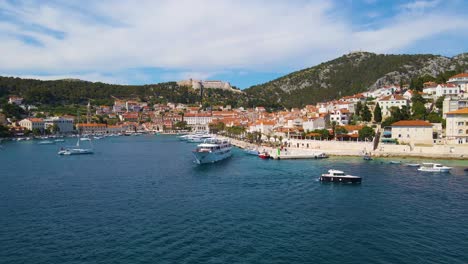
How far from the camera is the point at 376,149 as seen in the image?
132 ft

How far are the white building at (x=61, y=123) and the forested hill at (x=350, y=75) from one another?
2350 inches

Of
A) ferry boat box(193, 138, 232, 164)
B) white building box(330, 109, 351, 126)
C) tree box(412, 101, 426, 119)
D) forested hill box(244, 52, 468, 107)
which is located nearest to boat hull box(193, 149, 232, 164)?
ferry boat box(193, 138, 232, 164)

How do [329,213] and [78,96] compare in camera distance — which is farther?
[78,96]

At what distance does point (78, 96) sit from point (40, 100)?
1357 centimetres

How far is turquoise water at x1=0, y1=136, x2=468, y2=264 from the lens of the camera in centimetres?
1263

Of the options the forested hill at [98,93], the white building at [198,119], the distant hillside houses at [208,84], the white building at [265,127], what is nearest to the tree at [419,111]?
the white building at [265,127]

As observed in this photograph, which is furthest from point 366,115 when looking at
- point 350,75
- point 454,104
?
point 350,75

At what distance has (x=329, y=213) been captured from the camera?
17422mm

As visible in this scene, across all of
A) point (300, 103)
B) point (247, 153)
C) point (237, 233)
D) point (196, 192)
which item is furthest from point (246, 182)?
point (300, 103)

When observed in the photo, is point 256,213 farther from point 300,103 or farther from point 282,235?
point 300,103

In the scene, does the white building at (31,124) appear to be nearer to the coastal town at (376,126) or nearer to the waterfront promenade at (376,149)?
the coastal town at (376,126)

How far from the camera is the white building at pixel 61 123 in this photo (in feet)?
304

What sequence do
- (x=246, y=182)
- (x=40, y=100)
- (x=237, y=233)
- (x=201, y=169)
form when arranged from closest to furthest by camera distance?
(x=237, y=233)
(x=246, y=182)
(x=201, y=169)
(x=40, y=100)

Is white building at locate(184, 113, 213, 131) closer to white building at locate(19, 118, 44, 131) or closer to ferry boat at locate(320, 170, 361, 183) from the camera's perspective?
white building at locate(19, 118, 44, 131)
